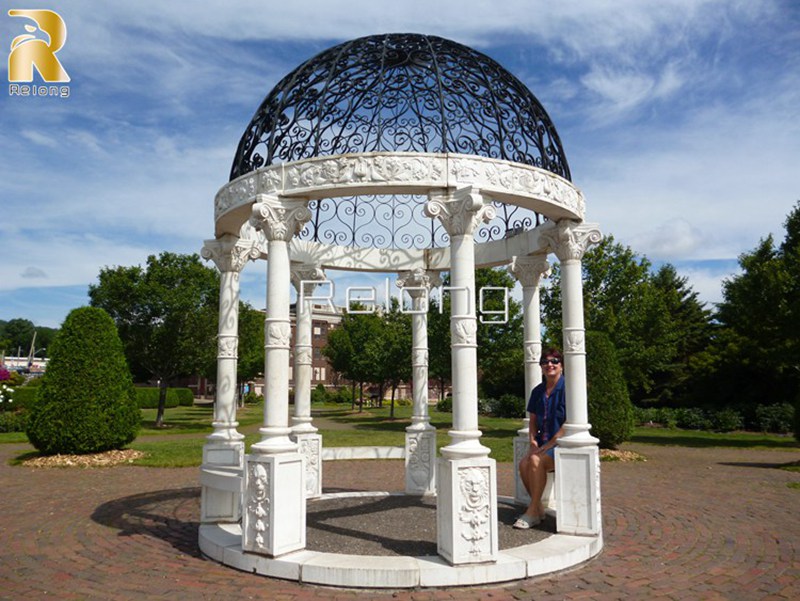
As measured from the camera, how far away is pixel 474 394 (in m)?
6.86

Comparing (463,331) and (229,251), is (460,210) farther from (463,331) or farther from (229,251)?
(229,251)

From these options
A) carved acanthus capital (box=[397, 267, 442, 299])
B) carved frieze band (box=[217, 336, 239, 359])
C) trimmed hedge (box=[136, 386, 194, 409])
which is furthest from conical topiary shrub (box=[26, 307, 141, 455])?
trimmed hedge (box=[136, 386, 194, 409])

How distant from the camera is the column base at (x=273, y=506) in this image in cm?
650

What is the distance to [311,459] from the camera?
10.9 m

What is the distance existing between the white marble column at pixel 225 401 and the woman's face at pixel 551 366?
4.56 meters

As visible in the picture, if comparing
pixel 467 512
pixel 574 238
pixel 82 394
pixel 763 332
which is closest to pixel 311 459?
pixel 467 512

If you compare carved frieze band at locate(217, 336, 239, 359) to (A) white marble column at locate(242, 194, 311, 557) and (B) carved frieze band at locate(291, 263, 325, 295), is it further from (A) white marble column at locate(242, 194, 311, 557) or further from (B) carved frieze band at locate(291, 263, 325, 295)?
(B) carved frieze band at locate(291, 263, 325, 295)

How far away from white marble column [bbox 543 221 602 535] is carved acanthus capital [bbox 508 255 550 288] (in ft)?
3.51

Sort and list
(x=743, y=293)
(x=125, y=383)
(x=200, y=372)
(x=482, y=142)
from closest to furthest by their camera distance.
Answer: (x=482, y=142), (x=125, y=383), (x=743, y=293), (x=200, y=372)

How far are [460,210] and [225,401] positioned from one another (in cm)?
479

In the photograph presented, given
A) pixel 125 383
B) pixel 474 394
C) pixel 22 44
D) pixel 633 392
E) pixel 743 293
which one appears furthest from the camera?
pixel 633 392

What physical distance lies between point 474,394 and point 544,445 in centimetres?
220

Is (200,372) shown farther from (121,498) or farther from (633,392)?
(633,392)

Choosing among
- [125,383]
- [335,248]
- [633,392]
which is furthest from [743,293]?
[125,383]
